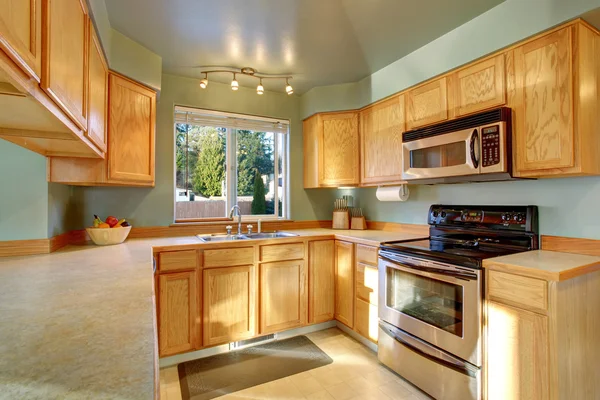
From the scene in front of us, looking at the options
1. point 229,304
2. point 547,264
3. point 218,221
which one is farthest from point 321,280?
point 547,264

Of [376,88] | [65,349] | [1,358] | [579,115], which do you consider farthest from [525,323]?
[376,88]

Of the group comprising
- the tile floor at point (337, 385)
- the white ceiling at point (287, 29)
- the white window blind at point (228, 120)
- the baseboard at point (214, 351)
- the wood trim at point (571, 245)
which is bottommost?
the tile floor at point (337, 385)

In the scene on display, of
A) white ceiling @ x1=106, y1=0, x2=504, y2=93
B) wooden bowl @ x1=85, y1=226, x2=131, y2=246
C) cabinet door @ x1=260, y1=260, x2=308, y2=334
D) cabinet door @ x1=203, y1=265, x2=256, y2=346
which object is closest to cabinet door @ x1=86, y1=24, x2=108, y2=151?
white ceiling @ x1=106, y1=0, x2=504, y2=93

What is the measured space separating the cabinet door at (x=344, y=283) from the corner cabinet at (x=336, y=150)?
70 centimetres

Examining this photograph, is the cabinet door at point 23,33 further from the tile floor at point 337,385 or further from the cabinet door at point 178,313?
the tile floor at point 337,385

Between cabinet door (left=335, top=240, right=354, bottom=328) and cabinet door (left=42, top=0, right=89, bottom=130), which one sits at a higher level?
cabinet door (left=42, top=0, right=89, bottom=130)

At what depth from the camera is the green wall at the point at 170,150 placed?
8.51 feet

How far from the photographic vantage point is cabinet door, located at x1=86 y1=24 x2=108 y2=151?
1524 mm

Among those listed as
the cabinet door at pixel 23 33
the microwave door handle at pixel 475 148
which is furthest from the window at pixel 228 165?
the cabinet door at pixel 23 33

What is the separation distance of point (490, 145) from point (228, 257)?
6.66 ft

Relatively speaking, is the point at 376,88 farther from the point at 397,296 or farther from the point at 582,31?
Answer: the point at 397,296

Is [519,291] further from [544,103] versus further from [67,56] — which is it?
[67,56]

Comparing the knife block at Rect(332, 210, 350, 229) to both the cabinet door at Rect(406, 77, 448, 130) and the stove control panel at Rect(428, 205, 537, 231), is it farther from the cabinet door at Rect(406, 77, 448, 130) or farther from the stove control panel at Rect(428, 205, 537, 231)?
the cabinet door at Rect(406, 77, 448, 130)

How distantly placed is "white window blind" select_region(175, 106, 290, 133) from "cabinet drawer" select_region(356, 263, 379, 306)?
1.77 metres
